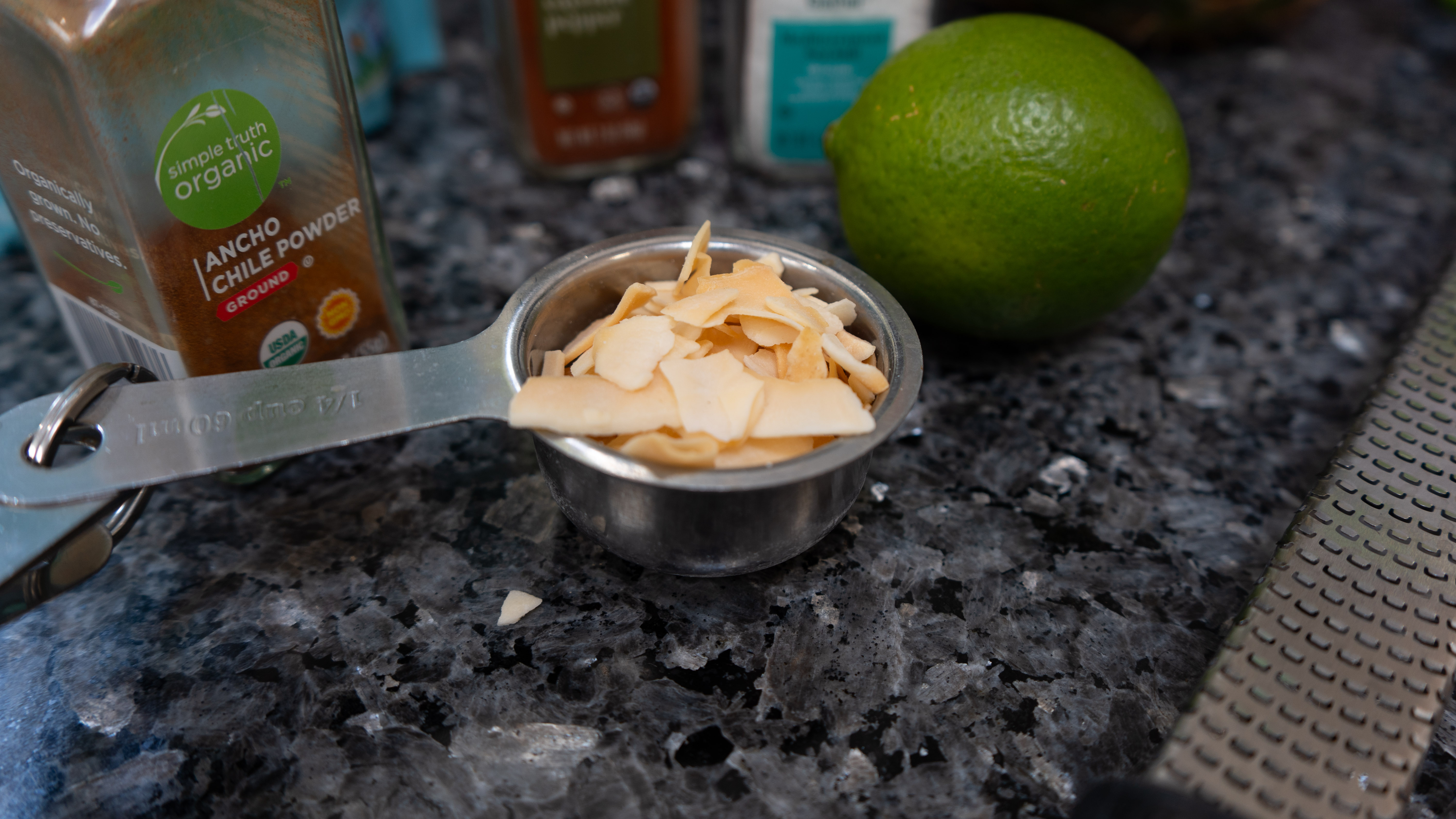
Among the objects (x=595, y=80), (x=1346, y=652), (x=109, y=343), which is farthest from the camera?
(x=595, y=80)

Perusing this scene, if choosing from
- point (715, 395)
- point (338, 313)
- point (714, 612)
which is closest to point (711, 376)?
point (715, 395)

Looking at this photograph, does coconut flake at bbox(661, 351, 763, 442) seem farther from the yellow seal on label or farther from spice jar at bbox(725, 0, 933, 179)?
spice jar at bbox(725, 0, 933, 179)

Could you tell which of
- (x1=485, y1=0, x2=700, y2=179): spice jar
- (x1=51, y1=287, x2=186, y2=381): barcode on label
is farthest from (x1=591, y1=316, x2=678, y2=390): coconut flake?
(x1=485, y1=0, x2=700, y2=179): spice jar

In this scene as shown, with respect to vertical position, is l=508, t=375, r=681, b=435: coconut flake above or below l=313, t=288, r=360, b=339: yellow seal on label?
above

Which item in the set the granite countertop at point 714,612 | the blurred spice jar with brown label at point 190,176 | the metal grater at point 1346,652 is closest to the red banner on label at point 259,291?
the blurred spice jar with brown label at point 190,176

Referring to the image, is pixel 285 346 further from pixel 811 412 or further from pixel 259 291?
pixel 811 412
